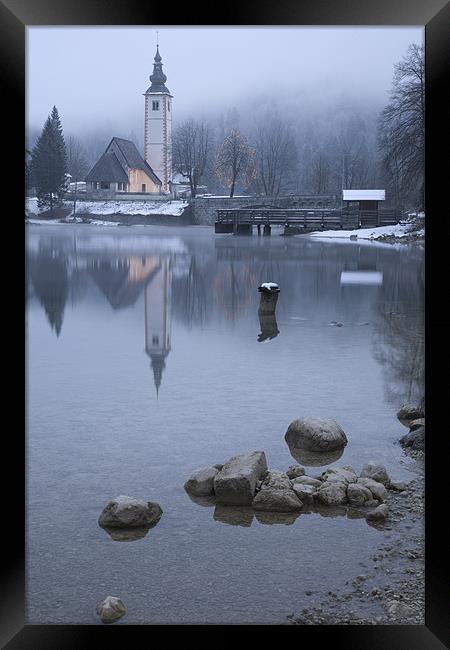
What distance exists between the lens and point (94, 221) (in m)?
75.5

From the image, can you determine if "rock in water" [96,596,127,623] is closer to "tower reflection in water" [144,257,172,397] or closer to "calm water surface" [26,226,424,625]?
"calm water surface" [26,226,424,625]

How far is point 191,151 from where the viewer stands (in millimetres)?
90438

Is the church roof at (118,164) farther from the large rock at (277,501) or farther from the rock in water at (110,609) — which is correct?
the rock in water at (110,609)

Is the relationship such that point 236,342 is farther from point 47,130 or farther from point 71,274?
point 47,130

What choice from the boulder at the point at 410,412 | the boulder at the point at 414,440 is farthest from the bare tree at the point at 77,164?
the boulder at the point at 414,440

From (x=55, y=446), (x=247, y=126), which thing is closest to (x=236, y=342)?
(x=55, y=446)

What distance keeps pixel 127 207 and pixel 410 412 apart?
70.7 meters

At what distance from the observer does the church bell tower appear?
290 ft

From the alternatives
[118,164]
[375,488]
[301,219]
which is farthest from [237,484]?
[118,164]

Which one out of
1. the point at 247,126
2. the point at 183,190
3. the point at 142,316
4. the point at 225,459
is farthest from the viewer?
the point at 247,126

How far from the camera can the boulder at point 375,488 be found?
611 cm

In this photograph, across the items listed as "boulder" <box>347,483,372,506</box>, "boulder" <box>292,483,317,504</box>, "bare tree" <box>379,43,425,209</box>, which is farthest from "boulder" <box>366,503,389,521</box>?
"bare tree" <box>379,43,425,209</box>

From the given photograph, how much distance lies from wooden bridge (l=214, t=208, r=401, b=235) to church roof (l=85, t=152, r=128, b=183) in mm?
25246

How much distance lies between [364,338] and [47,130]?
2548 inches
